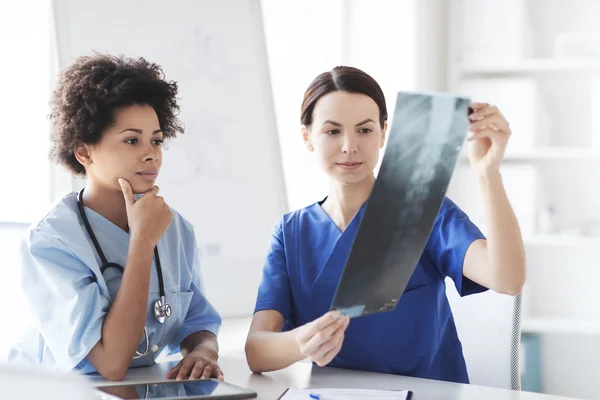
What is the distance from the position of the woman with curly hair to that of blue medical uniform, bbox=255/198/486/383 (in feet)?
0.60

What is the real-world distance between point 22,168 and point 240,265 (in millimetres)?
758

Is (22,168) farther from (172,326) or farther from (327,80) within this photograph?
(327,80)

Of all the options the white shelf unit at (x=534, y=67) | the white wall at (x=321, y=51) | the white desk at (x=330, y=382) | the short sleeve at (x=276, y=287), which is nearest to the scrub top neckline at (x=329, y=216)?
the short sleeve at (x=276, y=287)

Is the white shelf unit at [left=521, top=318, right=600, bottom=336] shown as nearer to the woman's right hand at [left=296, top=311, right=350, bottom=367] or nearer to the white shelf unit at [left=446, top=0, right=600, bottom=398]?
the white shelf unit at [left=446, top=0, right=600, bottom=398]

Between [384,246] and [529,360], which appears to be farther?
[529,360]

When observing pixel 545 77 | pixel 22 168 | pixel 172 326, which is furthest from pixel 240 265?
pixel 545 77

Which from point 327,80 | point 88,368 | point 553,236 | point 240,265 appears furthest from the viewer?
point 553,236

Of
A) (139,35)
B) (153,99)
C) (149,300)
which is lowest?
(149,300)

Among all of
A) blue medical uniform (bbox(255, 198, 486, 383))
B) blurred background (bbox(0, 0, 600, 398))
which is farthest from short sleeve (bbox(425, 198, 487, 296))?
blurred background (bbox(0, 0, 600, 398))

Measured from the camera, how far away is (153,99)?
149 cm

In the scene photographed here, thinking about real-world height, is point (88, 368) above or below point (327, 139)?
below

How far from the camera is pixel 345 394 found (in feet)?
3.91

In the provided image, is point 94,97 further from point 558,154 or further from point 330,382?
point 558,154

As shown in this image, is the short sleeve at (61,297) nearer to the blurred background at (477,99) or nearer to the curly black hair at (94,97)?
the curly black hair at (94,97)
